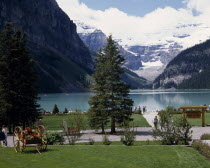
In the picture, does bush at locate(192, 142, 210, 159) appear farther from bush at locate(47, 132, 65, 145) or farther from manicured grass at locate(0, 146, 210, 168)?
bush at locate(47, 132, 65, 145)

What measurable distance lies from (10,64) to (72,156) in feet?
75.5

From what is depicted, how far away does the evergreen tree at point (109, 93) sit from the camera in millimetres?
33656

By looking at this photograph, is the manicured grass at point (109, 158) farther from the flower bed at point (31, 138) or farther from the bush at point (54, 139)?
the bush at point (54, 139)

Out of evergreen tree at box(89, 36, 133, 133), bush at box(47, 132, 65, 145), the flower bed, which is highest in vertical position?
evergreen tree at box(89, 36, 133, 133)

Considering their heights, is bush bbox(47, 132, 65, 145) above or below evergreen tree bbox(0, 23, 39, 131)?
below

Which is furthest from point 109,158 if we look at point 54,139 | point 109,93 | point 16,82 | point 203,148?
point 16,82

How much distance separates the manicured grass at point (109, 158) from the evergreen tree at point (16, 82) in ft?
61.0

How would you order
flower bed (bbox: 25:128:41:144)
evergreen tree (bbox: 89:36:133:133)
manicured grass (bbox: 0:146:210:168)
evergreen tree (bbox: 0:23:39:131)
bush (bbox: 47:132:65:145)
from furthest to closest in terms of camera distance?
evergreen tree (bbox: 0:23:39:131), evergreen tree (bbox: 89:36:133:133), bush (bbox: 47:132:65:145), flower bed (bbox: 25:128:41:144), manicured grass (bbox: 0:146:210:168)

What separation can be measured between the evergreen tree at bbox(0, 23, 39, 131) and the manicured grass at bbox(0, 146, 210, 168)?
61.0 ft

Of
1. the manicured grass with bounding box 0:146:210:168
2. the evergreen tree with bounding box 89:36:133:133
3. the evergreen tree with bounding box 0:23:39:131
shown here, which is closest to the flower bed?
the manicured grass with bounding box 0:146:210:168

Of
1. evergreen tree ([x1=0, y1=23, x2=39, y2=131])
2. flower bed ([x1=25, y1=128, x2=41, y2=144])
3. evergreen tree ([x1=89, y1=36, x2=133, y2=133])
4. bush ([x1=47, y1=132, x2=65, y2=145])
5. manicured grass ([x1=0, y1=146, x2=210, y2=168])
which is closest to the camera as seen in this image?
manicured grass ([x1=0, y1=146, x2=210, y2=168])

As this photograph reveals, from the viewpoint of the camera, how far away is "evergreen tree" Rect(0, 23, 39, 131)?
35031 mm

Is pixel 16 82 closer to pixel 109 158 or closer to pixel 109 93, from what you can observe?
pixel 109 93

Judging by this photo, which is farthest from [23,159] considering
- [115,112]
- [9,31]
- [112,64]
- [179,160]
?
[9,31]
